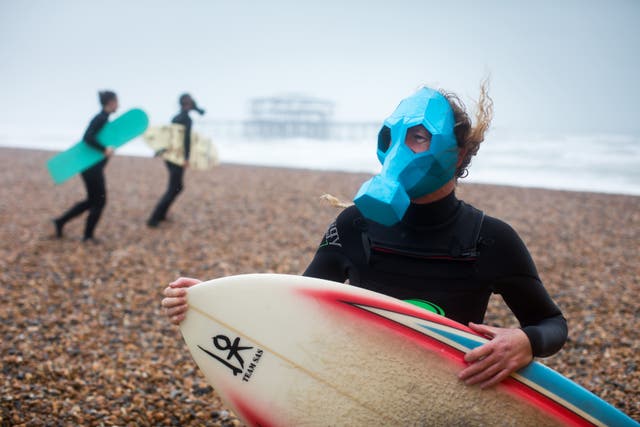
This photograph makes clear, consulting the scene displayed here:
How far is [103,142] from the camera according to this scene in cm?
660

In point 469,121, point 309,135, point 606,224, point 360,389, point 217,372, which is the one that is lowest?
point 309,135

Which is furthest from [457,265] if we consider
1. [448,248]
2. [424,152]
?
[424,152]

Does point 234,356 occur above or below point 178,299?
below

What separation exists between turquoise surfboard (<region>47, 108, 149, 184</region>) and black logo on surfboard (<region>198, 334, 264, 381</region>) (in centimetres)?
539

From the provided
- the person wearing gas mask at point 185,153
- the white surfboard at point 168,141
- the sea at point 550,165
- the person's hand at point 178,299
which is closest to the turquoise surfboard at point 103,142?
the white surfboard at point 168,141

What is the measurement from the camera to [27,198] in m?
9.82

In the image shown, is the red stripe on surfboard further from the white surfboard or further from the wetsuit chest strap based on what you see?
the white surfboard

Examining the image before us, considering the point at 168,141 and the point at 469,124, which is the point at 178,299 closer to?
the point at 469,124

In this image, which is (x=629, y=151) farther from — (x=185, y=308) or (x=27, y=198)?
(x=185, y=308)

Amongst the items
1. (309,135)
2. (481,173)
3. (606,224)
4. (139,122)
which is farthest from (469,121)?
(309,135)

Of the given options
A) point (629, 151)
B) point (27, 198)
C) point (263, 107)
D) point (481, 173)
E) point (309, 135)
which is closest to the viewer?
point (27, 198)

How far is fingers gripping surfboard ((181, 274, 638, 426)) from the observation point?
1.44m

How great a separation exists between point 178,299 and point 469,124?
3.41 feet

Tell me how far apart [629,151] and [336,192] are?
20.9m
